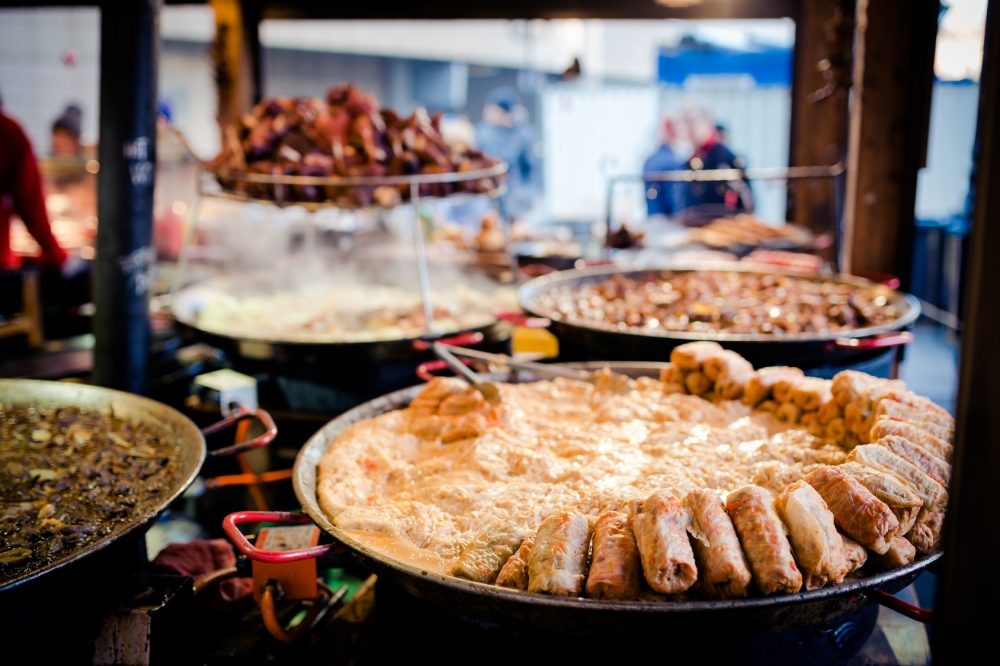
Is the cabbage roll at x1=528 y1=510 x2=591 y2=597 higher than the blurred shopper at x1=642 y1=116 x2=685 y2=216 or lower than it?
lower

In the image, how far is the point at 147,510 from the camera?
2.31 meters

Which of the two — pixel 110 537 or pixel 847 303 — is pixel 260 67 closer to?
pixel 847 303

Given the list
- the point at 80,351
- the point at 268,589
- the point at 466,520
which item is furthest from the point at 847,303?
the point at 80,351

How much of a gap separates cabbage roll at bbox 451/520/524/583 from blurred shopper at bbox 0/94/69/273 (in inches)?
271

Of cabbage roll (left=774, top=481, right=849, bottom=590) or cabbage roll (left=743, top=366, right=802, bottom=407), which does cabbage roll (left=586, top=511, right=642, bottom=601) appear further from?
cabbage roll (left=743, top=366, right=802, bottom=407)

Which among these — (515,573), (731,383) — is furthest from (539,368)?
(515,573)

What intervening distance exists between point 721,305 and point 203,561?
123 inches

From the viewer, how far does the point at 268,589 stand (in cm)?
253

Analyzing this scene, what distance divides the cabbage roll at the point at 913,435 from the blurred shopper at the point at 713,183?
23.5 ft

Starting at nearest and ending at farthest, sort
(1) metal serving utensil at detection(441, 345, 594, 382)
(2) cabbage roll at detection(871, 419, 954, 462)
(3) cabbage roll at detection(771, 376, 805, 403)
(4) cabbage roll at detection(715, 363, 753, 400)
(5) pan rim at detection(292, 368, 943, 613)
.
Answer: (5) pan rim at detection(292, 368, 943, 613)
(2) cabbage roll at detection(871, 419, 954, 462)
(3) cabbage roll at detection(771, 376, 805, 403)
(4) cabbage roll at detection(715, 363, 753, 400)
(1) metal serving utensil at detection(441, 345, 594, 382)

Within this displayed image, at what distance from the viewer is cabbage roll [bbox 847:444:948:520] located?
2.10 m

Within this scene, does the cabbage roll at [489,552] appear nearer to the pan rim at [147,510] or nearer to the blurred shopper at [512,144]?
the pan rim at [147,510]

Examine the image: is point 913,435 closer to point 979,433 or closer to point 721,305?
point 979,433

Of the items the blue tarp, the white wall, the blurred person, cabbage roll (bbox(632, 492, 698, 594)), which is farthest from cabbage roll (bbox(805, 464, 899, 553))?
the white wall
